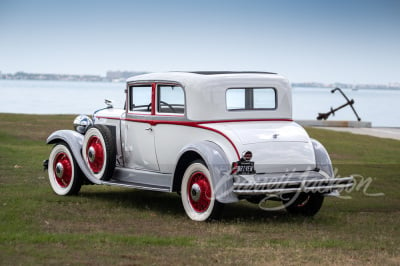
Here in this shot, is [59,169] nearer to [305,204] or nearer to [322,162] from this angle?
[305,204]

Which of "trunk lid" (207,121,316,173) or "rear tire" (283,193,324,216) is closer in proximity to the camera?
"trunk lid" (207,121,316,173)

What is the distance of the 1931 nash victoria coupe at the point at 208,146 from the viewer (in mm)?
10203

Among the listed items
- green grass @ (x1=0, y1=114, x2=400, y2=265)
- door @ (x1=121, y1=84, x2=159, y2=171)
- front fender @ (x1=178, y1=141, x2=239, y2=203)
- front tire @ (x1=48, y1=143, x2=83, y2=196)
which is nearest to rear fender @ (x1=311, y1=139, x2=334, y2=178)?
green grass @ (x1=0, y1=114, x2=400, y2=265)

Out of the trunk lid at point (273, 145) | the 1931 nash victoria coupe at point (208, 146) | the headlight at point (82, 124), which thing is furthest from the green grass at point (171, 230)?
the headlight at point (82, 124)

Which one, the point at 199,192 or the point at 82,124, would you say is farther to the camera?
the point at 82,124

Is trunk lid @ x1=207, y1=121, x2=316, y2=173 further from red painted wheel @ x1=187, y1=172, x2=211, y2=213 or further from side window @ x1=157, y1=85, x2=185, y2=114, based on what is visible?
side window @ x1=157, y1=85, x2=185, y2=114

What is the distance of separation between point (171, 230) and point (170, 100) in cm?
230

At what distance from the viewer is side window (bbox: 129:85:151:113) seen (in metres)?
11.8

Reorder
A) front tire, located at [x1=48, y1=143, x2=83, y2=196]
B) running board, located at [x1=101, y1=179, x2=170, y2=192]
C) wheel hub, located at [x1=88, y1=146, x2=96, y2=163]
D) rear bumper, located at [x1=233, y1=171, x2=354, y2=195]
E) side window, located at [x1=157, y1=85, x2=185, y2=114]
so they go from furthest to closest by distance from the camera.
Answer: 1. front tire, located at [x1=48, y1=143, x2=83, y2=196]
2. wheel hub, located at [x1=88, y1=146, x2=96, y2=163]
3. side window, located at [x1=157, y1=85, x2=185, y2=114]
4. running board, located at [x1=101, y1=179, x2=170, y2=192]
5. rear bumper, located at [x1=233, y1=171, x2=354, y2=195]

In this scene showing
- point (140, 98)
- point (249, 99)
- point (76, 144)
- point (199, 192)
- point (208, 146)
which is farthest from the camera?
point (76, 144)

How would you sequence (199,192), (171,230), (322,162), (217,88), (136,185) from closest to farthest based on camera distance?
(171,230) < (199,192) < (322,162) < (217,88) < (136,185)

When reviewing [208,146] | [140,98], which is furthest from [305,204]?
[140,98]

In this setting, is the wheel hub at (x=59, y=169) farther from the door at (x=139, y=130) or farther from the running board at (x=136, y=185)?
the door at (x=139, y=130)

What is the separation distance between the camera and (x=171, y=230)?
32.2 feet
